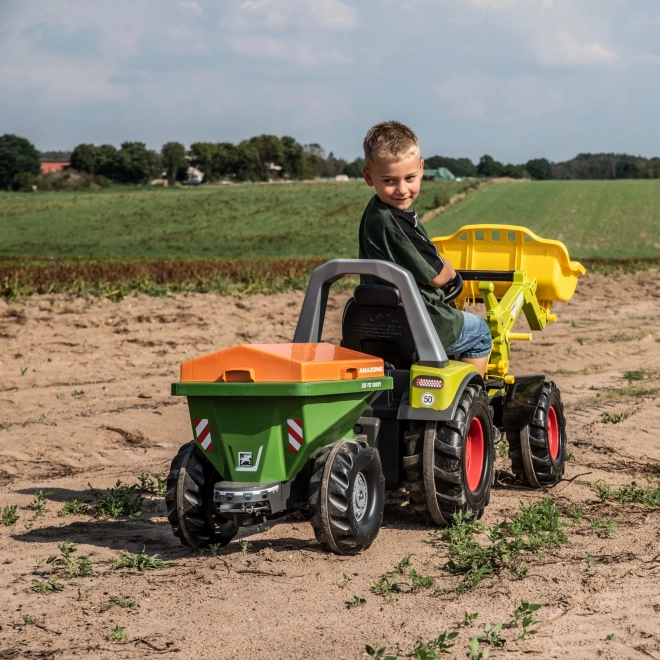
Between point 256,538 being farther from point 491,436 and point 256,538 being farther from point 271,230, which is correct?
point 271,230

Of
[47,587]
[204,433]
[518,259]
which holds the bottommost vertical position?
[47,587]

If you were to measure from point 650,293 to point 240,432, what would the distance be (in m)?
17.0

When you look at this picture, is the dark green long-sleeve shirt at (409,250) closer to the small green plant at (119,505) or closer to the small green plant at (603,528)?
the small green plant at (603,528)

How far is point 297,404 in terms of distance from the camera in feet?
13.8

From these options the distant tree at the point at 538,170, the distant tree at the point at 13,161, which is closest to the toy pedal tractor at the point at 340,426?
the distant tree at the point at 13,161

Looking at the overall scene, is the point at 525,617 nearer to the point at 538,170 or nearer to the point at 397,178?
the point at 397,178

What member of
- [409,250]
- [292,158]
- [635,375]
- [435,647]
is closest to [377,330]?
[409,250]

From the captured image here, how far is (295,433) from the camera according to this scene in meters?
4.26

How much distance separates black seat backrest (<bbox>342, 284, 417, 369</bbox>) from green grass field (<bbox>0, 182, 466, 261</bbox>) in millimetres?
33588

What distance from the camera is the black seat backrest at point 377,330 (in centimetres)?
487

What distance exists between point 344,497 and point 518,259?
9.40 feet

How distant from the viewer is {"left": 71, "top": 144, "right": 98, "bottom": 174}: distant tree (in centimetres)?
11294

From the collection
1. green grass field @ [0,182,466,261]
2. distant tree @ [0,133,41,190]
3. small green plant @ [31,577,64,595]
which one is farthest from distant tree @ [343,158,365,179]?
small green plant @ [31,577,64,595]

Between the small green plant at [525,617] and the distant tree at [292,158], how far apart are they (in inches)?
4535
